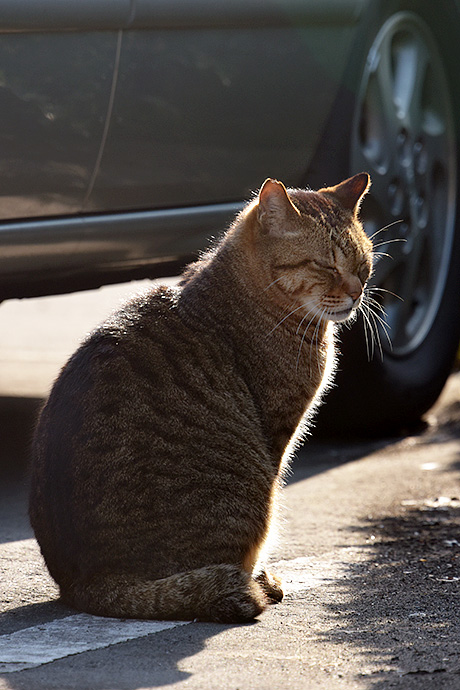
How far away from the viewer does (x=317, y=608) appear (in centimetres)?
305

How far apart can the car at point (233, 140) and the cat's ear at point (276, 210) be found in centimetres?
75

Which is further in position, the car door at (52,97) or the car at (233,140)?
the car at (233,140)

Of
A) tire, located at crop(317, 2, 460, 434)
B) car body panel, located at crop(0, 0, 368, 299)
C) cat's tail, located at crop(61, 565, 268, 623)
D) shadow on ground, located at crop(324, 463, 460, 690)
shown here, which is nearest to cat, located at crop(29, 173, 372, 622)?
cat's tail, located at crop(61, 565, 268, 623)

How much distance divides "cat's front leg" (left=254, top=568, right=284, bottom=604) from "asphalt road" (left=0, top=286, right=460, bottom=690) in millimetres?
27

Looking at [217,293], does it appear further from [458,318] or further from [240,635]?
[458,318]

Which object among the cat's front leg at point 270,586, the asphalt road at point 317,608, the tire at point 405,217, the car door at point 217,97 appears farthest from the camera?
the tire at point 405,217

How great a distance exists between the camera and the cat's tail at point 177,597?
113 inches

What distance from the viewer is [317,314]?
3.55 m

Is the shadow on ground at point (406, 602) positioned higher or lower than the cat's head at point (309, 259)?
lower

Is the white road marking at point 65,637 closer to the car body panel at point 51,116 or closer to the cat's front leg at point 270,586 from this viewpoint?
the cat's front leg at point 270,586

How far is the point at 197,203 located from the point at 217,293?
3.26 feet

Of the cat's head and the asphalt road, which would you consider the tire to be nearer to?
the asphalt road

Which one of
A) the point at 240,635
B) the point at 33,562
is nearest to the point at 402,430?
the point at 33,562

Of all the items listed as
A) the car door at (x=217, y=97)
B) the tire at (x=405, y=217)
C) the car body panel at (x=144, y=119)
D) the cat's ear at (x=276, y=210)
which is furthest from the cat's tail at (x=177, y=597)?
the tire at (x=405, y=217)
